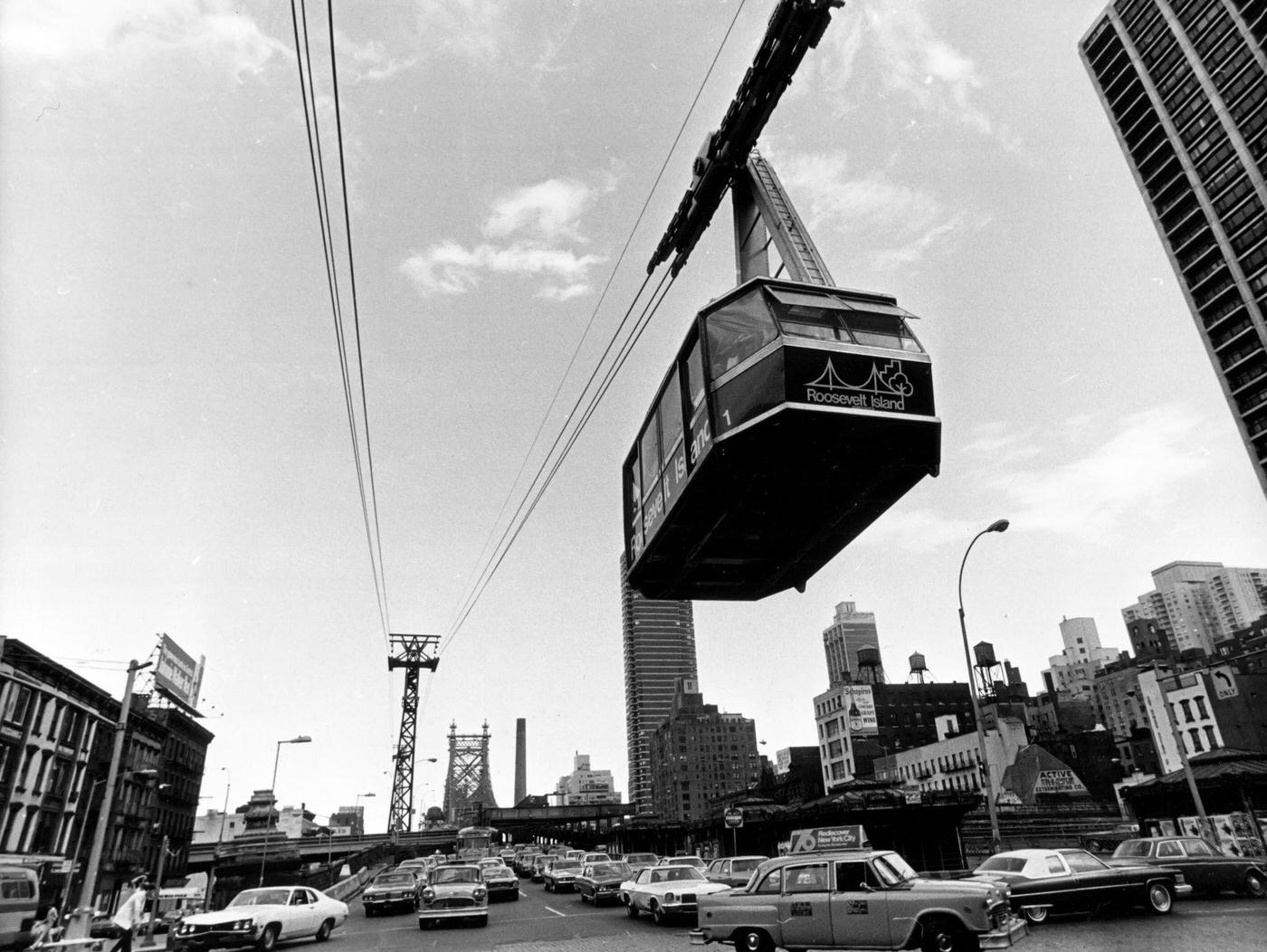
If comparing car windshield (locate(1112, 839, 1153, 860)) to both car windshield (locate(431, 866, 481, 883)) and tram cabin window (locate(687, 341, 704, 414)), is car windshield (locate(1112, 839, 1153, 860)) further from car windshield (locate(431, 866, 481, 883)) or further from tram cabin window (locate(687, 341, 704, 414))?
car windshield (locate(431, 866, 481, 883))

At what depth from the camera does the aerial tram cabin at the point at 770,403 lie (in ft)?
37.1

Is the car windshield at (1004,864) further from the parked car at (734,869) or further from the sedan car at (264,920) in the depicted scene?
the sedan car at (264,920)

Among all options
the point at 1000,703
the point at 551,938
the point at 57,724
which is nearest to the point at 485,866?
the point at 551,938

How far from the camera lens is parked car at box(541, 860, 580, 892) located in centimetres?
3177

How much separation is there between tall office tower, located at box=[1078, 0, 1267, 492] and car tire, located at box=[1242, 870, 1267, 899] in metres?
79.1

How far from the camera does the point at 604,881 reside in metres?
24.3

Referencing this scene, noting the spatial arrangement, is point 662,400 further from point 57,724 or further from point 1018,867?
point 57,724

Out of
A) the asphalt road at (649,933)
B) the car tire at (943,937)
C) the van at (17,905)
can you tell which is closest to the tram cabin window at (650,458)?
the car tire at (943,937)

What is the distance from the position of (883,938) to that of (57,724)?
54.2 metres

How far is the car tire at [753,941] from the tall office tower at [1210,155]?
9041 cm

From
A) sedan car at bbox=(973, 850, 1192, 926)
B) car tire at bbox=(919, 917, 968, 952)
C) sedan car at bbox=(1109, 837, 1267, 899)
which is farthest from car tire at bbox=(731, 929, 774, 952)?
→ sedan car at bbox=(1109, 837, 1267, 899)

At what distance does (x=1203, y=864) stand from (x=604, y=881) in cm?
1562

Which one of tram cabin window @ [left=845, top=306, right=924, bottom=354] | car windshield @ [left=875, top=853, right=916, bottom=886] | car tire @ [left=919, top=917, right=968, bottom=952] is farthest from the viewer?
tram cabin window @ [left=845, top=306, right=924, bottom=354]

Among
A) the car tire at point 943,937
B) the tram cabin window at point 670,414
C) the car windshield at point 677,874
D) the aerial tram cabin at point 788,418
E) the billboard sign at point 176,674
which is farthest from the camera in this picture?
the billboard sign at point 176,674
